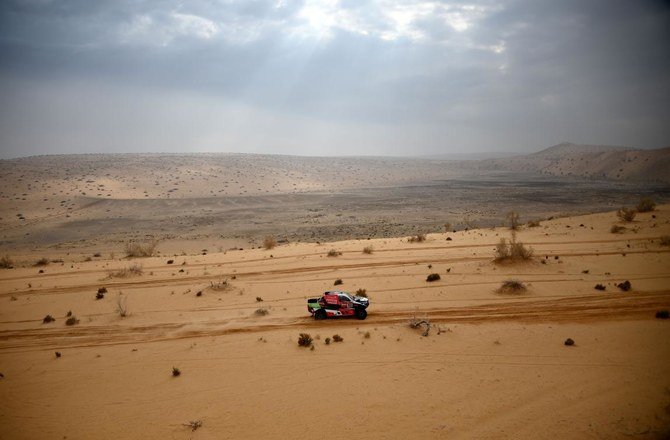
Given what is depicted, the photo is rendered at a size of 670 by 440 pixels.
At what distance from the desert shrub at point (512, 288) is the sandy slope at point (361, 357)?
521mm

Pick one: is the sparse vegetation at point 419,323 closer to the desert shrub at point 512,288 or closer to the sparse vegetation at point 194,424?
the desert shrub at point 512,288

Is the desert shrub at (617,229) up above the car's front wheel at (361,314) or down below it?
above

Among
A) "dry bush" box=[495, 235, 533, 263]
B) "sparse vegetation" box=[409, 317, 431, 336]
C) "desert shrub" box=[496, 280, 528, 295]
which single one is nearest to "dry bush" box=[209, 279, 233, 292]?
"sparse vegetation" box=[409, 317, 431, 336]

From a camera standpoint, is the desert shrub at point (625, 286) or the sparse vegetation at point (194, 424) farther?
the desert shrub at point (625, 286)

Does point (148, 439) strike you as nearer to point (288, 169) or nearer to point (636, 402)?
point (636, 402)

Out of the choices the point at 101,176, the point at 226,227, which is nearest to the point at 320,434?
the point at 226,227

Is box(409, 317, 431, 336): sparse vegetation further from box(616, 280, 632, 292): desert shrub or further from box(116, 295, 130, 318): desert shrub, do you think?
box(116, 295, 130, 318): desert shrub

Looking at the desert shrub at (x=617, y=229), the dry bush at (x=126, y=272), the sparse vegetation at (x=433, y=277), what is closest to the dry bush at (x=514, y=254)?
the sparse vegetation at (x=433, y=277)

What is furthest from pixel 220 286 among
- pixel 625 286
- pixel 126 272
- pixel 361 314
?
pixel 625 286

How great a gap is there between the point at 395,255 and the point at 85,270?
19.4 m

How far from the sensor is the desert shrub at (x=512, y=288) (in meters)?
15.0

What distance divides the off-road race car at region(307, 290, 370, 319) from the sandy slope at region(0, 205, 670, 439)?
484 mm

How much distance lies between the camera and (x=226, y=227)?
42.4m

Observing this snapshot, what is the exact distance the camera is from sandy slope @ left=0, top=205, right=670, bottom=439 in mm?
8047
